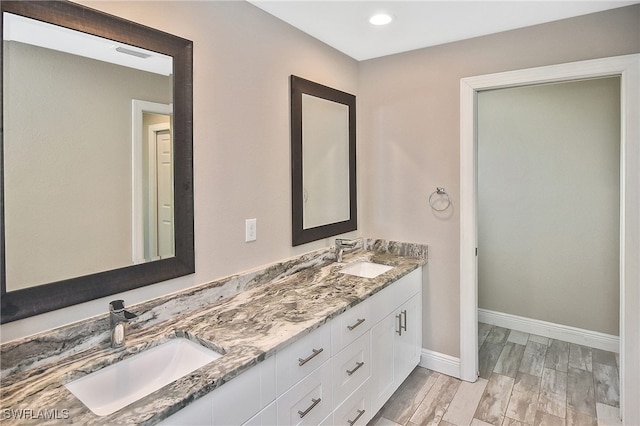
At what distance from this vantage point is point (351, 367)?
1803mm

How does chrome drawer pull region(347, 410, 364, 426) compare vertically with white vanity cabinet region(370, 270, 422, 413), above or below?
below

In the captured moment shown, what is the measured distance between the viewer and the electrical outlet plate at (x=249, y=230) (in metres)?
1.94

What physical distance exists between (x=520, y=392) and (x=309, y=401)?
166 centimetres

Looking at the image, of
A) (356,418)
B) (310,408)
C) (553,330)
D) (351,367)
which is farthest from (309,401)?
(553,330)

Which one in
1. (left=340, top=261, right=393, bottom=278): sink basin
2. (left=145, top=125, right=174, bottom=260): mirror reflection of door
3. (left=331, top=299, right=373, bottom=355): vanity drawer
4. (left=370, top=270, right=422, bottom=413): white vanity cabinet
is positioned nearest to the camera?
(left=145, top=125, right=174, bottom=260): mirror reflection of door

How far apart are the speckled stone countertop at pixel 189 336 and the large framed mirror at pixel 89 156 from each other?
13cm

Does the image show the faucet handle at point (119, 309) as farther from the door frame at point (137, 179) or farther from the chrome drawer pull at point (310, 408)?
the chrome drawer pull at point (310, 408)

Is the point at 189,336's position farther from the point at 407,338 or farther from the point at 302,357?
the point at 407,338

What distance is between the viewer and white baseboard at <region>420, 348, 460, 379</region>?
8.53 ft

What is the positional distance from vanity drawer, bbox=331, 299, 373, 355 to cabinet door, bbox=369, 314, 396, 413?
0.12 m

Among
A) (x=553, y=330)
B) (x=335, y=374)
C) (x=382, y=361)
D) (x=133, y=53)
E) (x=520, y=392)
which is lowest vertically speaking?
(x=520, y=392)

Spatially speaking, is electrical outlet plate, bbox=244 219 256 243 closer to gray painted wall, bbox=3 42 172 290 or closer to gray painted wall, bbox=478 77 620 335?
gray painted wall, bbox=3 42 172 290

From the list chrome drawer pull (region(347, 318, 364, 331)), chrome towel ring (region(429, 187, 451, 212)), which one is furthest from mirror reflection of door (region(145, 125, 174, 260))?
chrome towel ring (region(429, 187, 451, 212))

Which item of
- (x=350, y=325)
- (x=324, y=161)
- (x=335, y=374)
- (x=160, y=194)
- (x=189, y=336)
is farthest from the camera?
(x=324, y=161)
